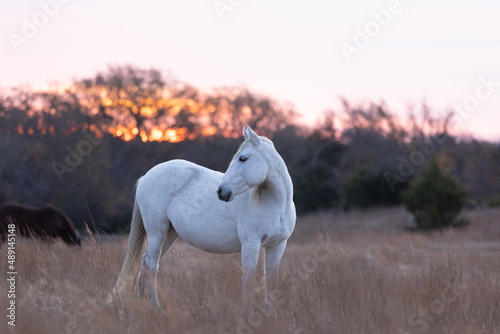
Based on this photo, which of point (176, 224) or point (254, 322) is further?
point (176, 224)

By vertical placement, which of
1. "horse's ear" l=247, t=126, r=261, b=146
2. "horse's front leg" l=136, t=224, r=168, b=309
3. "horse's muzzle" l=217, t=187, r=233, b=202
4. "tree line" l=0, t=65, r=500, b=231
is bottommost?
"tree line" l=0, t=65, r=500, b=231

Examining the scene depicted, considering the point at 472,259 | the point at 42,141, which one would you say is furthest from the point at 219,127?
the point at 472,259

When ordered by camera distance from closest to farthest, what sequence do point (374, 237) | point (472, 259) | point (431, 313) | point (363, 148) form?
point (431, 313), point (472, 259), point (374, 237), point (363, 148)

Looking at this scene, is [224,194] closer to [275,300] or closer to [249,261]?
[249,261]

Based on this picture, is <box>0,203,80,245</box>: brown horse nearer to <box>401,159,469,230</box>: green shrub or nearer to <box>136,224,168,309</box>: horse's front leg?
<box>136,224,168,309</box>: horse's front leg

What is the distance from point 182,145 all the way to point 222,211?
30383mm

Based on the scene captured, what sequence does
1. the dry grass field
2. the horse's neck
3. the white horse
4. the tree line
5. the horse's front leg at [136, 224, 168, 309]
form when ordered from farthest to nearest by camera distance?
1. the tree line
2. the horse's front leg at [136, 224, 168, 309]
3. the horse's neck
4. the white horse
5. the dry grass field

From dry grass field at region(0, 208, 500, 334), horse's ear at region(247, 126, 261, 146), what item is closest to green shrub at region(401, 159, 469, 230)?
dry grass field at region(0, 208, 500, 334)

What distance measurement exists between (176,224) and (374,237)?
13591 millimetres

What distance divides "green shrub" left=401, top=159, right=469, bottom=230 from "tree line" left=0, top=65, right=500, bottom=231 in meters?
2.76

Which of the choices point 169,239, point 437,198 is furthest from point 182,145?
point 169,239

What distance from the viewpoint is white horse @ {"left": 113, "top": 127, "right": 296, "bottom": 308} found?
486cm

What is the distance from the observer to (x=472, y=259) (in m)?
9.72

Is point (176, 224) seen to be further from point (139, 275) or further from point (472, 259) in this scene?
point (472, 259)
